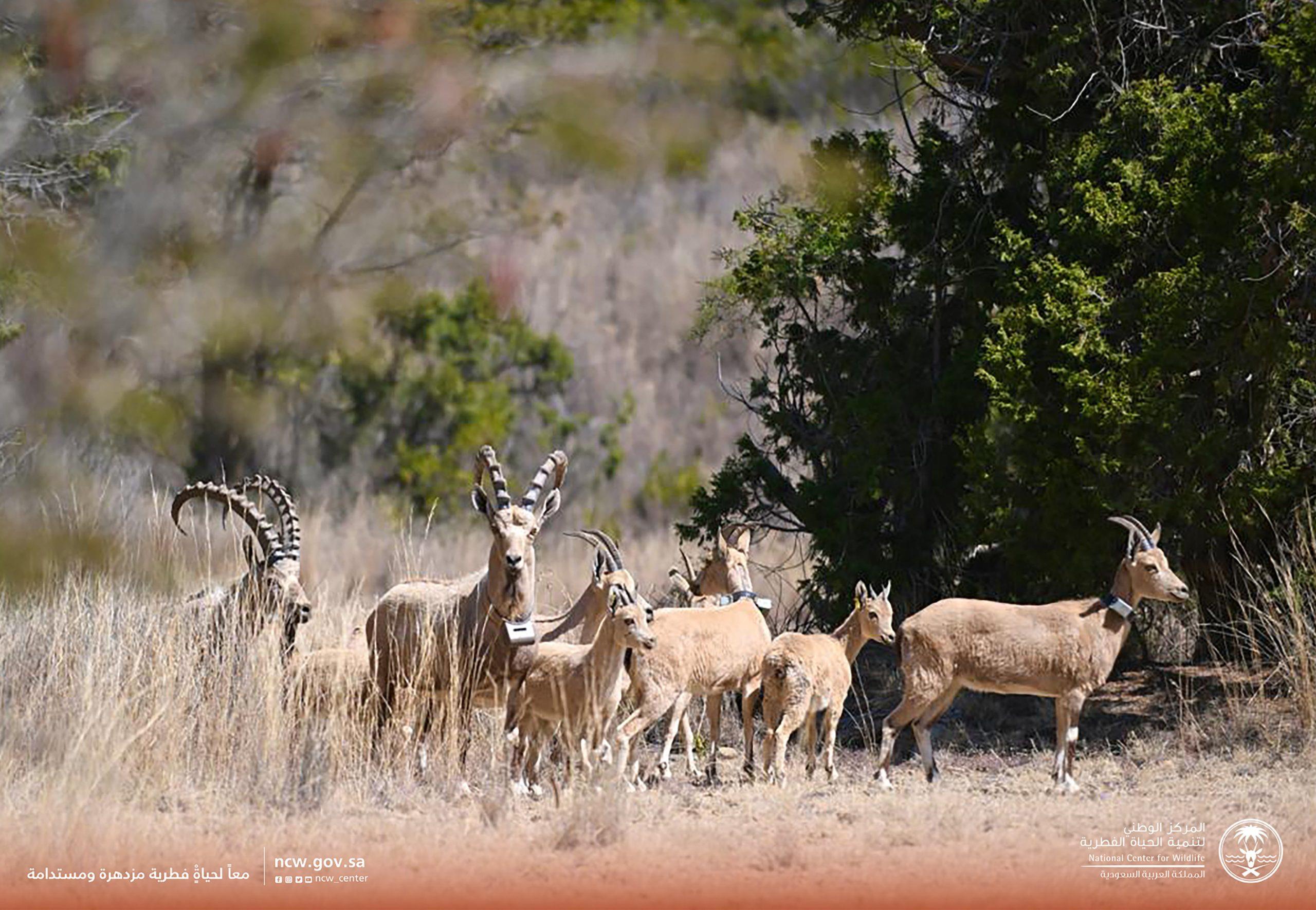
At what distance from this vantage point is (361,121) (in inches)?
1129

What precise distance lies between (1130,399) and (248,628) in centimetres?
653

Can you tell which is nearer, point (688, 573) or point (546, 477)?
point (546, 477)

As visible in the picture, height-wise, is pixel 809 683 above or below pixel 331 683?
below

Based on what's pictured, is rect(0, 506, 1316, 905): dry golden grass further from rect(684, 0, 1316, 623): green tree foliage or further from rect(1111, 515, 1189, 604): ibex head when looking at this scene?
rect(684, 0, 1316, 623): green tree foliage

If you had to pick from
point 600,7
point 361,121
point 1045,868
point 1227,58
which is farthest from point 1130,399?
point 600,7

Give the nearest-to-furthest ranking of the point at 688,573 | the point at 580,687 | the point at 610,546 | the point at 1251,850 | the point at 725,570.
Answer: the point at 1251,850
the point at 580,687
the point at 610,546
the point at 725,570
the point at 688,573

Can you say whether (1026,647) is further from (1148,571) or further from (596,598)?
(596,598)

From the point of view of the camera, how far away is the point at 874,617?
12438 millimetres

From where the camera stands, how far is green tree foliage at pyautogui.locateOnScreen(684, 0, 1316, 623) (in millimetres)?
13312

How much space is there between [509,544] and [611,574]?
3.13 ft

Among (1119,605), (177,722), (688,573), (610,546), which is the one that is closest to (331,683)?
(177,722)

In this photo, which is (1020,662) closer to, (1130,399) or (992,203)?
(1130,399)

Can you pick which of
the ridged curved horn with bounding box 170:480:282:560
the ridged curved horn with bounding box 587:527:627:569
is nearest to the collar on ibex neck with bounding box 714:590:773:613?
the ridged curved horn with bounding box 587:527:627:569

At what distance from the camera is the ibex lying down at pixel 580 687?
10.8m
